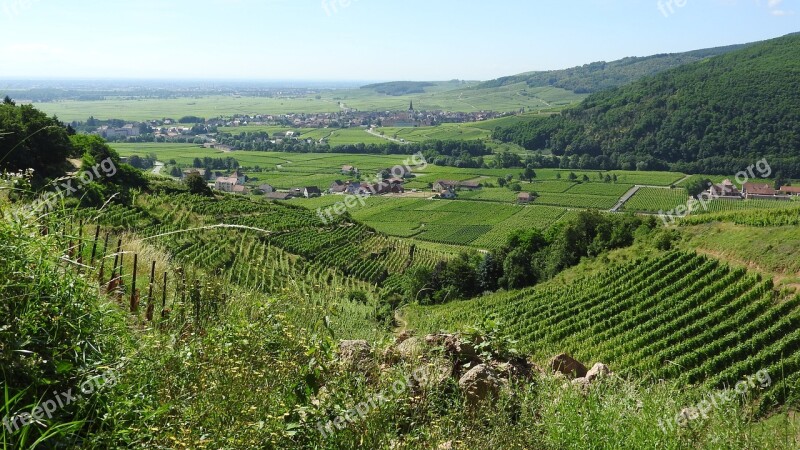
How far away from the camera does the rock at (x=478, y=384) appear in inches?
175

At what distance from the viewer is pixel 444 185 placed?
284ft

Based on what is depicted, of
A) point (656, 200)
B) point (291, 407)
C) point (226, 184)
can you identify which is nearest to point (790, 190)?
point (656, 200)

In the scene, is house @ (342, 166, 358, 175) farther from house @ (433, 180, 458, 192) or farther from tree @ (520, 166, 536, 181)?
tree @ (520, 166, 536, 181)

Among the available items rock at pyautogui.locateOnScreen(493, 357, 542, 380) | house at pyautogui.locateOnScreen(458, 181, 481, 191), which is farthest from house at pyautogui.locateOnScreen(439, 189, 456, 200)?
rock at pyautogui.locateOnScreen(493, 357, 542, 380)

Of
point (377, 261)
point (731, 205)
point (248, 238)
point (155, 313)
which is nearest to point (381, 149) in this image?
point (731, 205)

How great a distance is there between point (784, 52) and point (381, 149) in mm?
87812

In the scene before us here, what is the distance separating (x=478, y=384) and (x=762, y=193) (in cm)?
8314

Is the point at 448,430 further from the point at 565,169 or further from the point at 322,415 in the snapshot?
the point at 565,169

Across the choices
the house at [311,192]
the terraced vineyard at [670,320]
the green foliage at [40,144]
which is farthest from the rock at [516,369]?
the house at [311,192]

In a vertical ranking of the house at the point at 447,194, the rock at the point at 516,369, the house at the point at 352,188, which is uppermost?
the rock at the point at 516,369

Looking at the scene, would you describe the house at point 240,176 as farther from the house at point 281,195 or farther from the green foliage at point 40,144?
the green foliage at point 40,144

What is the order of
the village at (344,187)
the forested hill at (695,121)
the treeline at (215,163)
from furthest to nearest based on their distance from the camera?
the treeline at (215,163) → the forested hill at (695,121) → the village at (344,187)

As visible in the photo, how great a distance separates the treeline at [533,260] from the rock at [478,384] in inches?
967

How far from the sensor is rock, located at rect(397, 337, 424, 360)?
4365mm
